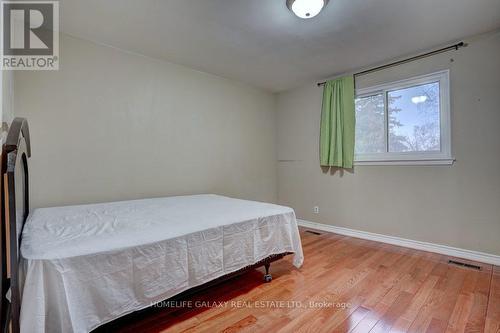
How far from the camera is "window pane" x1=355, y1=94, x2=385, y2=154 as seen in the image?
3.33 metres

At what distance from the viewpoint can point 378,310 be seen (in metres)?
1.73

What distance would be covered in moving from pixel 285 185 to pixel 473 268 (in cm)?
272

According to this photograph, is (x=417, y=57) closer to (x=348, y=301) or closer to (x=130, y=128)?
(x=348, y=301)

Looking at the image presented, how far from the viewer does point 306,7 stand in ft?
6.38

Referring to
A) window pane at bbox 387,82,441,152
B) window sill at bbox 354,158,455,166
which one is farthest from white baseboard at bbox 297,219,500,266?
window pane at bbox 387,82,441,152

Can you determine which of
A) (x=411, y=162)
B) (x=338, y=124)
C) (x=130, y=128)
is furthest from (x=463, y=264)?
(x=130, y=128)

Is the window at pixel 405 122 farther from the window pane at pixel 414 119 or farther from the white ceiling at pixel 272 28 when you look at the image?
the white ceiling at pixel 272 28

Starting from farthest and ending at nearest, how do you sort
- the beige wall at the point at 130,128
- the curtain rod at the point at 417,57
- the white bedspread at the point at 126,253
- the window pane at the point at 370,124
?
the window pane at the point at 370,124
the curtain rod at the point at 417,57
the beige wall at the point at 130,128
the white bedspread at the point at 126,253

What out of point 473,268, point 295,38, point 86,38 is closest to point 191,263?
point 295,38

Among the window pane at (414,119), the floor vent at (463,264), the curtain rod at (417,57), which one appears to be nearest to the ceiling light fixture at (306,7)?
the curtain rod at (417,57)

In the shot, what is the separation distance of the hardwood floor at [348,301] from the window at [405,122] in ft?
4.16

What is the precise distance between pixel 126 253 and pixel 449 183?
330cm

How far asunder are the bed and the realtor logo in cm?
117

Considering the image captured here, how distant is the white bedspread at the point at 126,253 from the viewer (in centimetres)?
110
